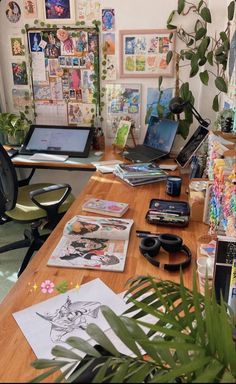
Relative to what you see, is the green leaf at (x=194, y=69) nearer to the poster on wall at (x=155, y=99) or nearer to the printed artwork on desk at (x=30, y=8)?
the poster on wall at (x=155, y=99)

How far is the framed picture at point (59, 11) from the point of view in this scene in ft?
8.17

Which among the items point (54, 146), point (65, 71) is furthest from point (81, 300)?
point (65, 71)

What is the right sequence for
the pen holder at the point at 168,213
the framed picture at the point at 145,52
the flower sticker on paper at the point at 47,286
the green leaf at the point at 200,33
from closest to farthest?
the flower sticker on paper at the point at 47,286
the pen holder at the point at 168,213
the green leaf at the point at 200,33
the framed picture at the point at 145,52

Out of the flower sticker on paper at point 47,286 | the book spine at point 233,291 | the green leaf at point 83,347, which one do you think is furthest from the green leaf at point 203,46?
the green leaf at point 83,347

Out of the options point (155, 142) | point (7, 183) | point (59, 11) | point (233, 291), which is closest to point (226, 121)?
point (155, 142)

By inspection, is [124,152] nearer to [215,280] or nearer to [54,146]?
[54,146]

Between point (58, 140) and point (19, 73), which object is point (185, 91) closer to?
point (58, 140)

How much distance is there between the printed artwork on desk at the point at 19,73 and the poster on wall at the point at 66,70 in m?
0.07

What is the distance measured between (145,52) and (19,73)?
3.47 ft

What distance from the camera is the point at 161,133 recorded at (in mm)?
2436

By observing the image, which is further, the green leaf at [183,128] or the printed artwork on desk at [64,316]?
the green leaf at [183,128]

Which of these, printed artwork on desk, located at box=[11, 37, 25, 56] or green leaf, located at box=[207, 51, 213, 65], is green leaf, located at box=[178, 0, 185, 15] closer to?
green leaf, located at box=[207, 51, 213, 65]

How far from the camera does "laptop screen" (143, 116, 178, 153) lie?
92.6 inches

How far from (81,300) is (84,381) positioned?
1.61ft
